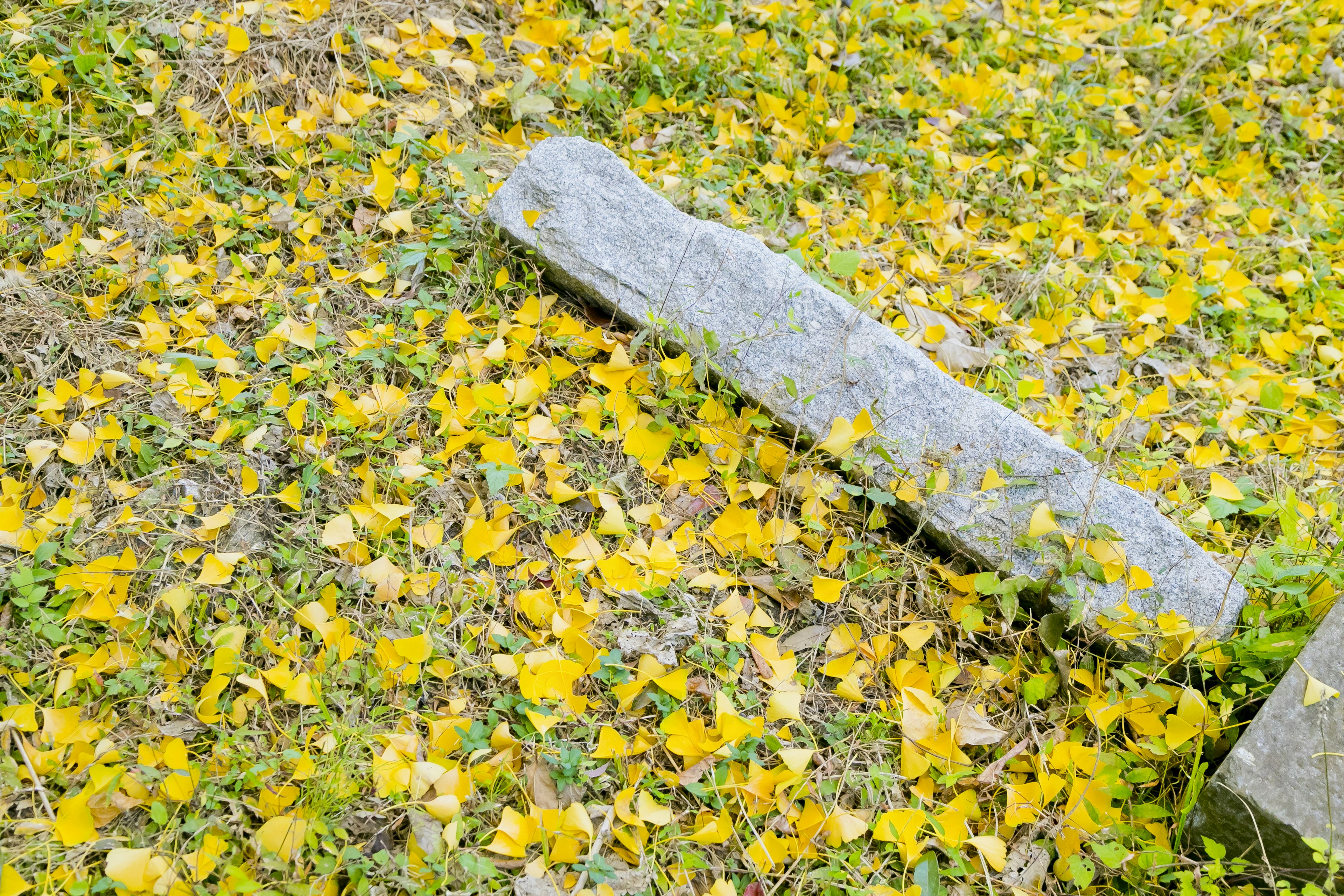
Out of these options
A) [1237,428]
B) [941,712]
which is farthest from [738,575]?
[1237,428]

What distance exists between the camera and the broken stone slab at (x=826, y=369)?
1808 mm

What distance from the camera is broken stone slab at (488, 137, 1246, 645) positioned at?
1.81 m

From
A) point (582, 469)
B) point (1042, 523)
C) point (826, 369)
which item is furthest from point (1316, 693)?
point (582, 469)

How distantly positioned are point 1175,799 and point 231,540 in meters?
1.89

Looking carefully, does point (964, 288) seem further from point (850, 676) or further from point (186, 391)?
point (186, 391)

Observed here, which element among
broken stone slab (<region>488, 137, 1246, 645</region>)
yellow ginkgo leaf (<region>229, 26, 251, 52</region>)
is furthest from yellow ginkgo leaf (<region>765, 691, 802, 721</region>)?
yellow ginkgo leaf (<region>229, 26, 251, 52</region>)

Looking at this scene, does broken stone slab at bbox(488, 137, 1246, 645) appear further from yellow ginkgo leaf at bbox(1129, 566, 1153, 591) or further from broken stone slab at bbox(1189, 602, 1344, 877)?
broken stone slab at bbox(1189, 602, 1344, 877)

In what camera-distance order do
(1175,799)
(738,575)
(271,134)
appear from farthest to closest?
1. (271,134)
2. (738,575)
3. (1175,799)

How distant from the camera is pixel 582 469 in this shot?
6.41ft

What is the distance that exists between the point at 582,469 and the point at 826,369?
60 centimetres

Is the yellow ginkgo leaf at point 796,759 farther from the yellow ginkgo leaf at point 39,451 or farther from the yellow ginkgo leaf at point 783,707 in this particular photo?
the yellow ginkgo leaf at point 39,451

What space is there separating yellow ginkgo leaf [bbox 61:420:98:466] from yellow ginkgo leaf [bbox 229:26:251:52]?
128 cm

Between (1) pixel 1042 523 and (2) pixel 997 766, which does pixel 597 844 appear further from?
(1) pixel 1042 523

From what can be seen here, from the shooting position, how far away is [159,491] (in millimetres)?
1802
